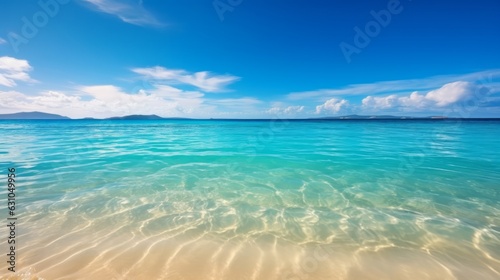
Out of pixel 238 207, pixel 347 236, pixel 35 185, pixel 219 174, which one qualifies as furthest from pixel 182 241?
pixel 35 185

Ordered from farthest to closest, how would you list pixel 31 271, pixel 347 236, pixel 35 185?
1. pixel 35 185
2. pixel 347 236
3. pixel 31 271

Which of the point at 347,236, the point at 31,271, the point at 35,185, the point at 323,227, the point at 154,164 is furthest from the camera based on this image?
the point at 154,164

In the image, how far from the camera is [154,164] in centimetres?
1309

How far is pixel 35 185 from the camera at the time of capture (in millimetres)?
8852

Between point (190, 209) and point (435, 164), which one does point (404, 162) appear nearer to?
point (435, 164)

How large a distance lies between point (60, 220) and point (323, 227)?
6.78 m

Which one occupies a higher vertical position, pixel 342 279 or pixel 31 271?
pixel 31 271

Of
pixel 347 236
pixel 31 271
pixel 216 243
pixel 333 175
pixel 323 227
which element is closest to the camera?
pixel 31 271

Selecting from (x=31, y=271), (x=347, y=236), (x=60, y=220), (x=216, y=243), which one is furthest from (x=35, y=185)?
(x=347, y=236)

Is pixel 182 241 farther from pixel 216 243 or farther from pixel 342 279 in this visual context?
pixel 342 279

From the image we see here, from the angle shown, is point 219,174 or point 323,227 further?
point 219,174

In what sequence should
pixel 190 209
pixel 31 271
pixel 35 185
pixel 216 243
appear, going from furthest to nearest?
A: pixel 35 185 < pixel 190 209 < pixel 216 243 < pixel 31 271

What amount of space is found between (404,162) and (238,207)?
11.6 meters

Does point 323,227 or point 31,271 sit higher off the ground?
point 31,271
